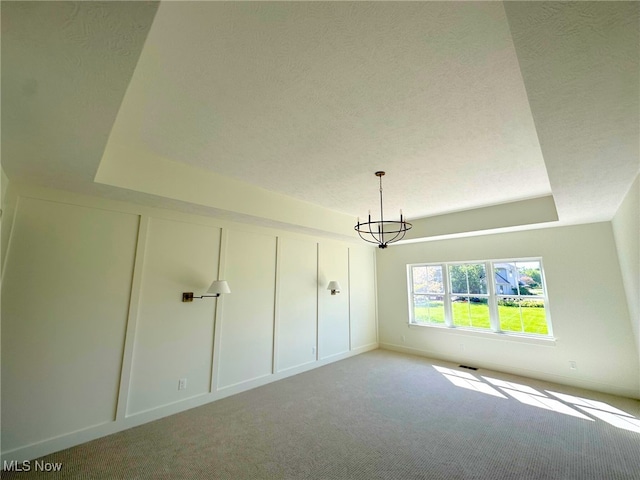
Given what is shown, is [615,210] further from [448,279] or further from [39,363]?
[39,363]

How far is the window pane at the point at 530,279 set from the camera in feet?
15.0

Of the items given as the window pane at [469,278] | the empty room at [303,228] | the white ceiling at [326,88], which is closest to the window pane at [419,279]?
the window pane at [469,278]

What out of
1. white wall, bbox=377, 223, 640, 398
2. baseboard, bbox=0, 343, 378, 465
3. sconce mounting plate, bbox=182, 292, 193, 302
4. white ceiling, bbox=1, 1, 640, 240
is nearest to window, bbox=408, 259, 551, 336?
white wall, bbox=377, 223, 640, 398

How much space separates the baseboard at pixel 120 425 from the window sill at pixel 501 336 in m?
3.36

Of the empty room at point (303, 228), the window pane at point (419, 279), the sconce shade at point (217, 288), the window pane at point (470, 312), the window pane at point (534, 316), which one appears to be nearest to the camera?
the empty room at point (303, 228)

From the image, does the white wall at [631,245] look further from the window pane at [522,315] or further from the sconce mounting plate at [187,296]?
the sconce mounting plate at [187,296]

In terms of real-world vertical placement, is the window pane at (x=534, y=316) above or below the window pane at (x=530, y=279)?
below

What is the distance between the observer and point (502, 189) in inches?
145

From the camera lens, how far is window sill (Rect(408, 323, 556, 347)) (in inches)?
171

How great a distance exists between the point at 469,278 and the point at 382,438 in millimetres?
3781

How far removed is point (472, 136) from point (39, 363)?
453 cm

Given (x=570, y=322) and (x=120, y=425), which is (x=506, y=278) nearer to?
(x=570, y=322)

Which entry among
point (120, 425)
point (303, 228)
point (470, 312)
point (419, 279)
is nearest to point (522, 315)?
point (470, 312)

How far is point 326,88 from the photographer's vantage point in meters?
1.81
